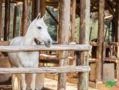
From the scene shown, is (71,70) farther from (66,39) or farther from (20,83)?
(20,83)

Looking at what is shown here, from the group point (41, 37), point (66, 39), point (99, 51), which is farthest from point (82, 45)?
point (99, 51)

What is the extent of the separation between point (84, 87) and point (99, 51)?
5.44m

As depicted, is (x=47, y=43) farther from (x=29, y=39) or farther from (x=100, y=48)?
(x=100, y=48)

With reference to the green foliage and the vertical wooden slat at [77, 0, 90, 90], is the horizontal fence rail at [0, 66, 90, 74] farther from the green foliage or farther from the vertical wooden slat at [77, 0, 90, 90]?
the green foliage

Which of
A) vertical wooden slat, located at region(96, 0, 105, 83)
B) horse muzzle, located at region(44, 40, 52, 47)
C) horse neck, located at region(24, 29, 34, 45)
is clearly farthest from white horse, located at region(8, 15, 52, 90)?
vertical wooden slat, located at region(96, 0, 105, 83)

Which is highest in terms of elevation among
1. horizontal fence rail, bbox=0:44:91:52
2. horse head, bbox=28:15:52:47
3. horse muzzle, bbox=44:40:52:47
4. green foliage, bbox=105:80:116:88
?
horse head, bbox=28:15:52:47

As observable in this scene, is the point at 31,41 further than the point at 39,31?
Yes

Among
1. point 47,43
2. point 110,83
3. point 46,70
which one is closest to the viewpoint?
point 46,70

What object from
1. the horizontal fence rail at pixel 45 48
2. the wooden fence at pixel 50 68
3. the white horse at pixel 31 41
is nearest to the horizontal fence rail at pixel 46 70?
the wooden fence at pixel 50 68

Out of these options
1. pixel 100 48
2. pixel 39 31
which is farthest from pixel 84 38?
pixel 100 48

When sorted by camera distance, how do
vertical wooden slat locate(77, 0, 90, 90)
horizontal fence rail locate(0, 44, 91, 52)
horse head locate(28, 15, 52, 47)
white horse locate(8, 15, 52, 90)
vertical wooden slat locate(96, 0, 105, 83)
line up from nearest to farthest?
horizontal fence rail locate(0, 44, 91, 52)
vertical wooden slat locate(77, 0, 90, 90)
horse head locate(28, 15, 52, 47)
white horse locate(8, 15, 52, 90)
vertical wooden slat locate(96, 0, 105, 83)

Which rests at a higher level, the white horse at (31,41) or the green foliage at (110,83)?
the white horse at (31,41)

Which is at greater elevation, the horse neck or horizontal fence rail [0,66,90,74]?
the horse neck

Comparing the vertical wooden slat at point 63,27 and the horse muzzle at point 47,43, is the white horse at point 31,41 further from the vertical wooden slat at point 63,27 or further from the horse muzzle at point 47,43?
the vertical wooden slat at point 63,27
